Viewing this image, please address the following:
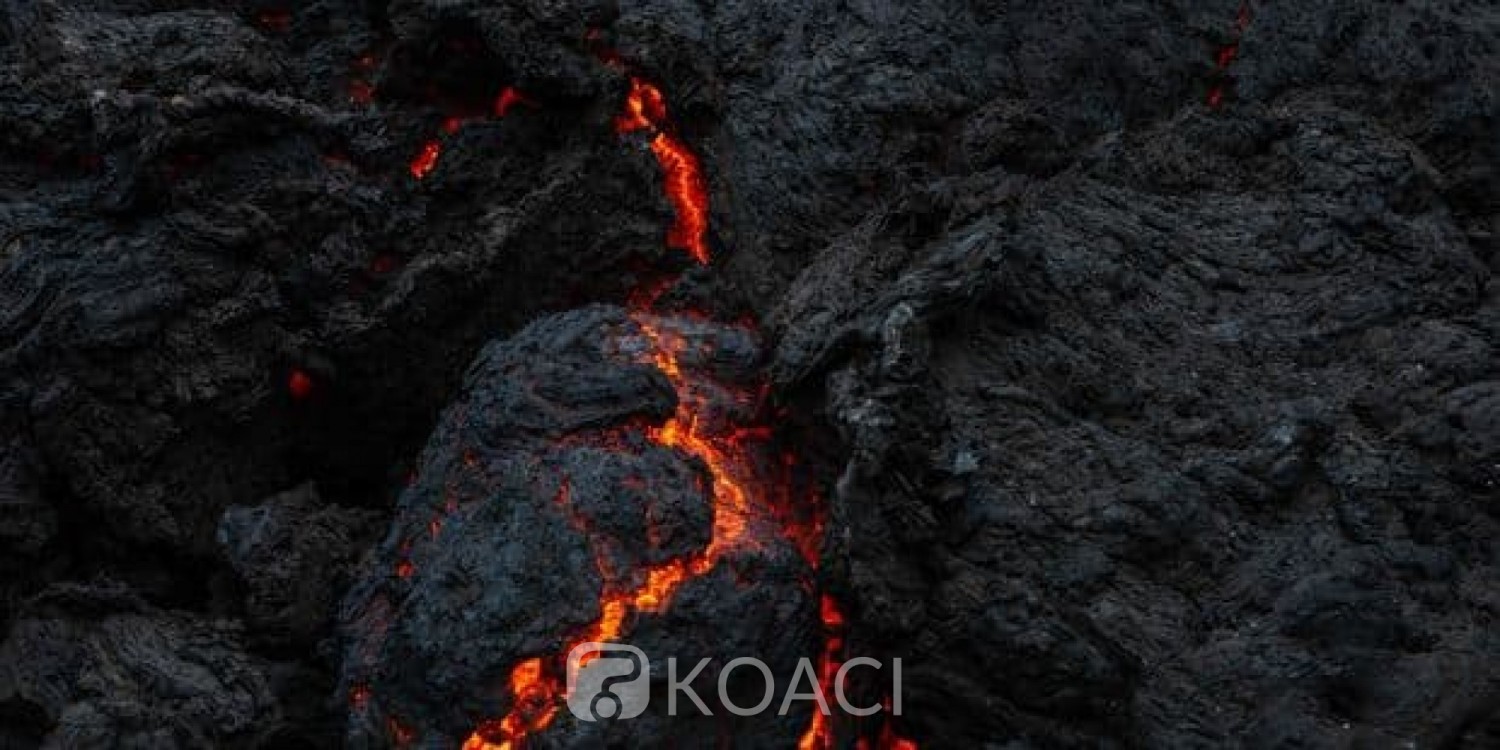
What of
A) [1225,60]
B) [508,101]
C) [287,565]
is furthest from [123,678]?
[1225,60]

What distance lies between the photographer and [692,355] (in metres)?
9.63

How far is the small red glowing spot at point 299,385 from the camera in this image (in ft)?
33.8

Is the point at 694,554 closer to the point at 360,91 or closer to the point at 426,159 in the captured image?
the point at 426,159

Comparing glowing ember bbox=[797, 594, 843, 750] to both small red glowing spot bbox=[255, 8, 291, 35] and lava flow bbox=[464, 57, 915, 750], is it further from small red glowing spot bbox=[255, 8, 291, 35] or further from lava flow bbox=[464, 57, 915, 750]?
small red glowing spot bbox=[255, 8, 291, 35]

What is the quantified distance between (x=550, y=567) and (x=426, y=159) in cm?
461

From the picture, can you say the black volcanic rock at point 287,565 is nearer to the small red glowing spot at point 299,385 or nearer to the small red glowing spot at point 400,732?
the small red glowing spot at point 299,385

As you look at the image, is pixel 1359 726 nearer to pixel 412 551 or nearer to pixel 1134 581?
pixel 1134 581

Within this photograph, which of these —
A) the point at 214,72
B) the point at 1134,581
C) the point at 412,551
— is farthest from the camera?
the point at 214,72

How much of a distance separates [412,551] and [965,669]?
371 centimetres

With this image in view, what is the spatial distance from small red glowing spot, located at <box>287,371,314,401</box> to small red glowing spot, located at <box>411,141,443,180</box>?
77.7 inches

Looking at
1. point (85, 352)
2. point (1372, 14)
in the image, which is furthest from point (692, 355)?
point (1372, 14)

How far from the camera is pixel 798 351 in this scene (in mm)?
9031

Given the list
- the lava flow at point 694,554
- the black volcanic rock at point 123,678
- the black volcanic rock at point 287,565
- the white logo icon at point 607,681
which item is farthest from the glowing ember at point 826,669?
the black volcanic rock at point 123,678

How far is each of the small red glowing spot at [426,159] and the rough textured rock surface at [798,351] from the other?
0.12ft
